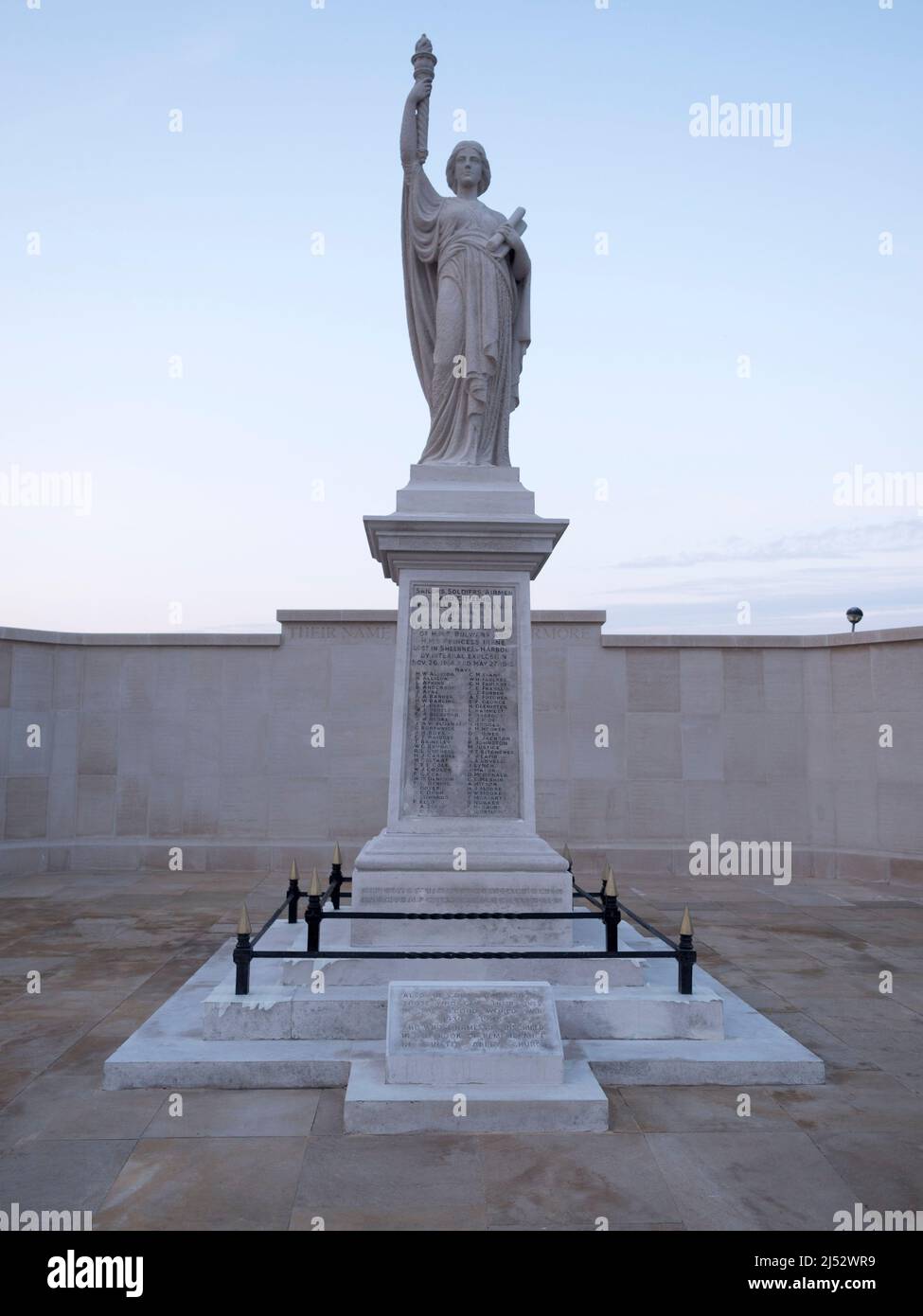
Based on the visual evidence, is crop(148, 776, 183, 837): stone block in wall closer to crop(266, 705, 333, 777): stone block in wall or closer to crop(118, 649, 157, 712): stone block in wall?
crop(118, 649, 157, 712): stone block in wall

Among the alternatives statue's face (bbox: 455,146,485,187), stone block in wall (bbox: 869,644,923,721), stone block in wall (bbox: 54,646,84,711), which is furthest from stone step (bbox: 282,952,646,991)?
stone block in wall (bbox: 54,646,84,711)

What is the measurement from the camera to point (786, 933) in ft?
35.2

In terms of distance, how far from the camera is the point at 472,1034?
19.0 feet

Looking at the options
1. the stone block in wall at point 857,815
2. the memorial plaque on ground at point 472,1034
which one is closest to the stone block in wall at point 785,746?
the stone block in wall at point 857,815

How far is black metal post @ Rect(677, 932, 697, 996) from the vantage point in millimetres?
6645

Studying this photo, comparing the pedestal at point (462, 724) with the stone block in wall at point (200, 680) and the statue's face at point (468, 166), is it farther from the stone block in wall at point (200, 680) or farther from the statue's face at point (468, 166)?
the stone block in wall at point (200, 680)

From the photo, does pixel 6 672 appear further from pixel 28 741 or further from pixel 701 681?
pixel 701 681

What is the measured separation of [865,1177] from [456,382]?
21.3 ft

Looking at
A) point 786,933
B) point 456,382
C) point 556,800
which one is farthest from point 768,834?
point 456,382

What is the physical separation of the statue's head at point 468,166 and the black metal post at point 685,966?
6698 mm

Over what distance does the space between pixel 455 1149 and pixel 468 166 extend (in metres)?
7.82

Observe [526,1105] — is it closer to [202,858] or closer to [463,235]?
[463,235]

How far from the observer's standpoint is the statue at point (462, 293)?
8.45 m
